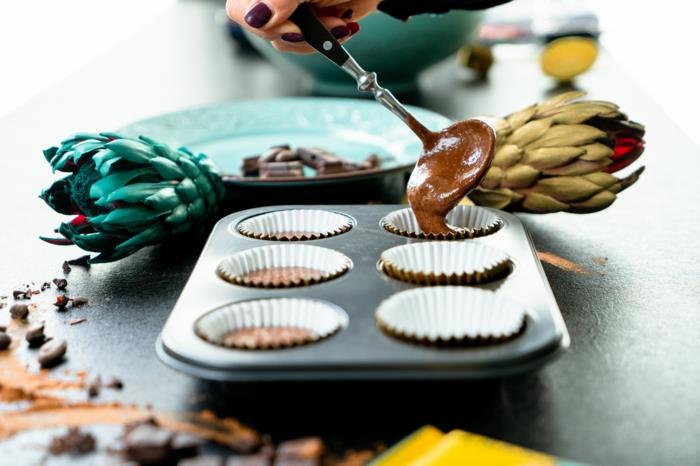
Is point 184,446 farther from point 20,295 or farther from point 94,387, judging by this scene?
point 20,295

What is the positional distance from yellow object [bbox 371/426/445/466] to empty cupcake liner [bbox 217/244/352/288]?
0.79 feet

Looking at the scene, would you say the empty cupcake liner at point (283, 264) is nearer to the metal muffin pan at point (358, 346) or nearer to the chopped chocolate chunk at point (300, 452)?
the metal muffin pan at point (358, 346)

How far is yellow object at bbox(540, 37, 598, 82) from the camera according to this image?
6.91ft

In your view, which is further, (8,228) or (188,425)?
(8,228)

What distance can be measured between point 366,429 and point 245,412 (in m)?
0.10

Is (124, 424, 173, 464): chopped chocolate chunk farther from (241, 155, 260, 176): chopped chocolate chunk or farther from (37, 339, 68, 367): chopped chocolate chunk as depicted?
(241, 155, 260, 176): chopped chocolate chunk

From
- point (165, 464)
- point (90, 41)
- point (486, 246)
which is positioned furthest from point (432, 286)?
point (90, 41)

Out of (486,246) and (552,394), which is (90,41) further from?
(552,394)

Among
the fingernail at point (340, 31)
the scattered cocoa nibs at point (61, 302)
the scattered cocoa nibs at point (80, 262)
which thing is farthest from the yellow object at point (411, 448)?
the fingernail at point (340, 31)

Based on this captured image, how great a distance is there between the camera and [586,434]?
2.12 feet

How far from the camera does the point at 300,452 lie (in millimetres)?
598

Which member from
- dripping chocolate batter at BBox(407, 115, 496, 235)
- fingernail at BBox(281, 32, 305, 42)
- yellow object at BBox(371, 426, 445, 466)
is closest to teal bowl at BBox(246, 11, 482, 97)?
fingernail at BBox(281, 32, 305, 42)

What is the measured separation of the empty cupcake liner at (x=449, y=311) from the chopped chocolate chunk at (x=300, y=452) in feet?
0.45

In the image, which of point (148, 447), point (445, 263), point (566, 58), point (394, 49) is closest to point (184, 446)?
point (148, 447)
